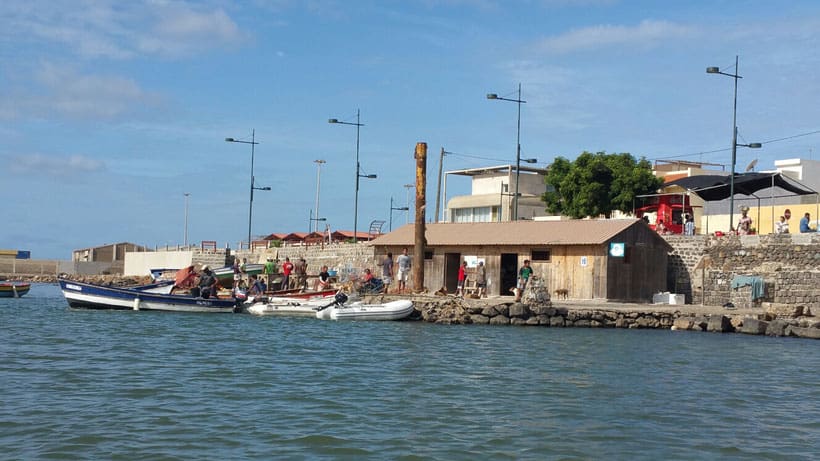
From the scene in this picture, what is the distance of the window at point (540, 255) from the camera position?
123 ft

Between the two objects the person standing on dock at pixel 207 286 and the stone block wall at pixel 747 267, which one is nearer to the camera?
the stone block wall at pixel 747 267

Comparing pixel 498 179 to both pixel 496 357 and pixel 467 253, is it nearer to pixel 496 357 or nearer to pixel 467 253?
pixel 467 253

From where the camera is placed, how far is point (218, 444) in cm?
1248

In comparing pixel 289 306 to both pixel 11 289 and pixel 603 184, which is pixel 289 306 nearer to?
pixel 11 289

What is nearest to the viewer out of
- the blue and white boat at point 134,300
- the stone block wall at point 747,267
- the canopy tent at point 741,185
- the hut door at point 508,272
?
the stone block wall at point 747,267

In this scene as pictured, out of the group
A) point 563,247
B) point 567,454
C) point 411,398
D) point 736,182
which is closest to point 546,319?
point 563,247

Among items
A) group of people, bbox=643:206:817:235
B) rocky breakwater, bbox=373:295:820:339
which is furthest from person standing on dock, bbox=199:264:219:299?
group of people, bbox=643:206:817:235

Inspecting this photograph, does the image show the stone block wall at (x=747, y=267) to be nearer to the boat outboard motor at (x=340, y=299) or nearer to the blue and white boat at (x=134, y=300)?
the boat outboard motor at (x=340, y=299)

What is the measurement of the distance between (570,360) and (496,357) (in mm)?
1759

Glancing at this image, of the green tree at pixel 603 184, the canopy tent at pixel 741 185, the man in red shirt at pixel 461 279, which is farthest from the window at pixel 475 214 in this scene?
the man in red shirt at pixel 461 279

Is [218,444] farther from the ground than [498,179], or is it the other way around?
[498,179]

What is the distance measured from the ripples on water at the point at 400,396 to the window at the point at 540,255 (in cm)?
934

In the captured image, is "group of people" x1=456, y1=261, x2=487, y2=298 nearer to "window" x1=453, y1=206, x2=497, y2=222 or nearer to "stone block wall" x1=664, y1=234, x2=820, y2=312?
"stone block wall" x1=664, y1=234, x2=820, y2=312

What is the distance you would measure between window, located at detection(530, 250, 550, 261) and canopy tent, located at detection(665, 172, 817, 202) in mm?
9022
